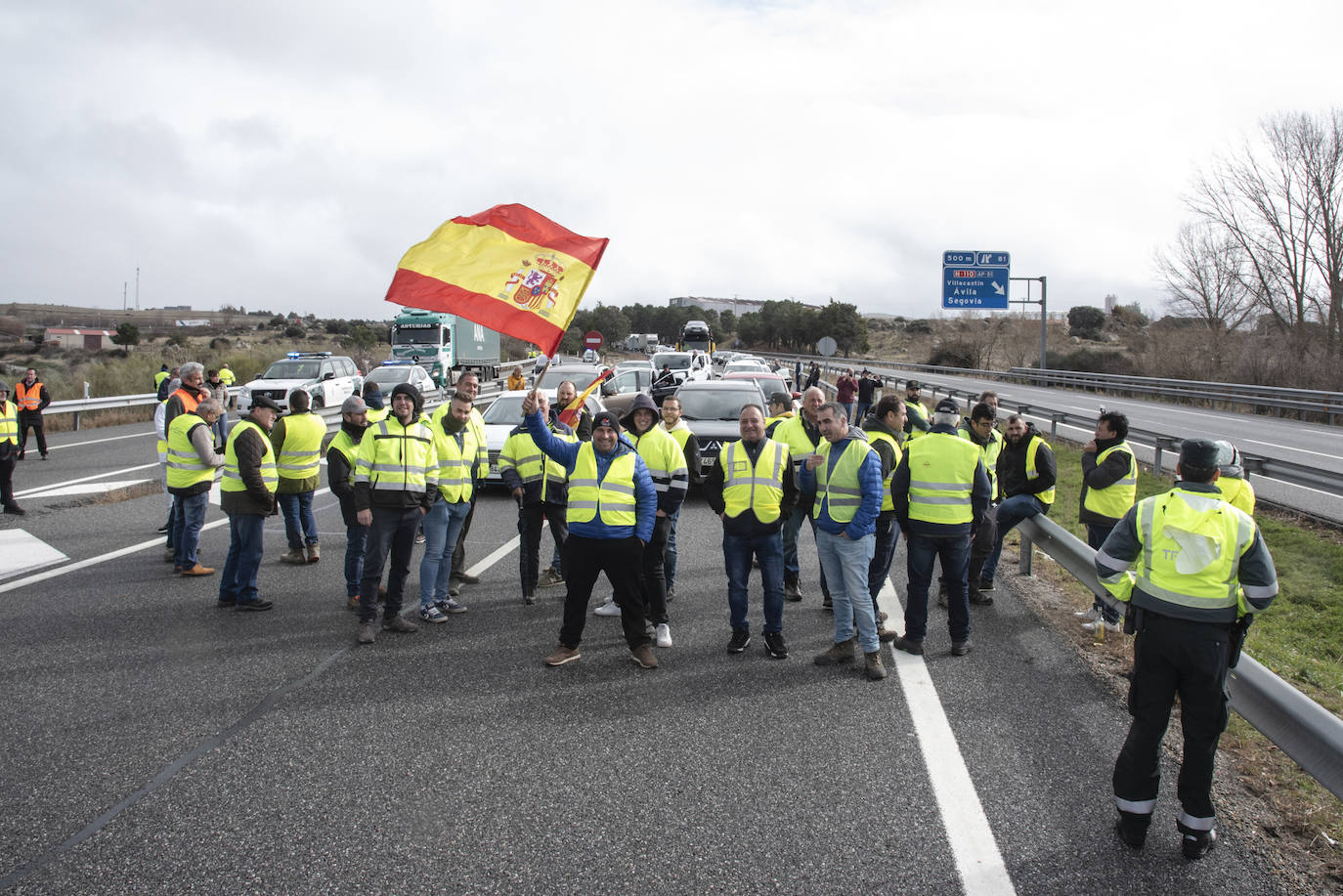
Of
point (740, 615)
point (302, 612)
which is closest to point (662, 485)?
point (740, 615)

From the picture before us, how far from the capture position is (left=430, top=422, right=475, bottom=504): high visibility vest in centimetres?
715

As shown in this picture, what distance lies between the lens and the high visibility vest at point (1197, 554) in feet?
12.5

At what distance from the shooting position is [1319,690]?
18.7 feet

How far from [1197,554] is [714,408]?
10.3 meters

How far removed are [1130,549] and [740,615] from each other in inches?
107

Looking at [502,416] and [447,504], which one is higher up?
[502,416]

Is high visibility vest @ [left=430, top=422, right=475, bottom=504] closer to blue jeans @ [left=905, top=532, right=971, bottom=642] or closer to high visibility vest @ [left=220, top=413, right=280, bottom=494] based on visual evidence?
high visibility vest @ [left=220, top=413, right=280, bottom=494]

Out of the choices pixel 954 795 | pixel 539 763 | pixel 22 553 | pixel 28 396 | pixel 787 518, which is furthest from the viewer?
pixel 28 396

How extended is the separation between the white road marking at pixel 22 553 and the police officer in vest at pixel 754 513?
7.02 m

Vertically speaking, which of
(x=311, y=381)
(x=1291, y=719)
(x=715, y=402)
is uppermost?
(x=311, y=381)

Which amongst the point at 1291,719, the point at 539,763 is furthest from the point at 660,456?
the point at 1291,719

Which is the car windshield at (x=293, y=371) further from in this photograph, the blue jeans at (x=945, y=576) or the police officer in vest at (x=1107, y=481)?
the police officer in vest at (x=1107, y=481)

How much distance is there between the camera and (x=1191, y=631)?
3.83m

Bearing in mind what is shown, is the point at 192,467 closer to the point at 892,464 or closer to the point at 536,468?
the point at 536,468
